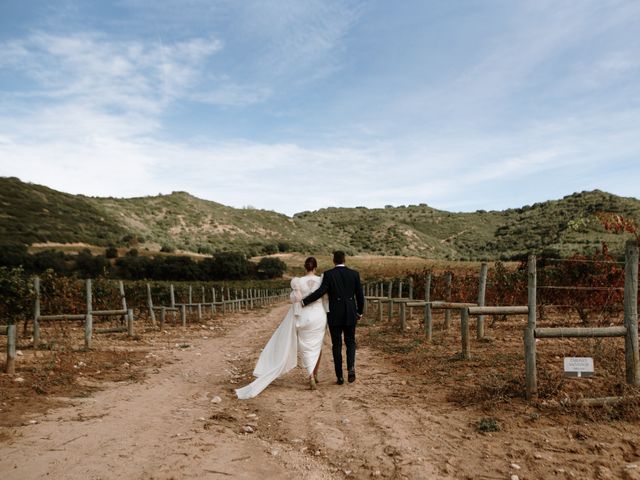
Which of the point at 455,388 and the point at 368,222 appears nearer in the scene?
the point at 455,388

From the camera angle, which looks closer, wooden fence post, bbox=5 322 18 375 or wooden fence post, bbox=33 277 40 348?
wooden fence post, bbox=5 322 18 375

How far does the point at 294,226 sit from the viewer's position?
321ft

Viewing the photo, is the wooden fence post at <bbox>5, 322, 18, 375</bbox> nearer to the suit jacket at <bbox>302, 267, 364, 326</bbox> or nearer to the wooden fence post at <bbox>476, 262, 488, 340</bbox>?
the suit jacket at <bbox>302, 267, 364, 326</bbox>

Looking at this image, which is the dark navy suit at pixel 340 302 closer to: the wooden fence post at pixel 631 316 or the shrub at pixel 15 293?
the wooden fence post at pixel 631 316

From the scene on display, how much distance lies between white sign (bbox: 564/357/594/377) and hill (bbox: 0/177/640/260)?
105 feet

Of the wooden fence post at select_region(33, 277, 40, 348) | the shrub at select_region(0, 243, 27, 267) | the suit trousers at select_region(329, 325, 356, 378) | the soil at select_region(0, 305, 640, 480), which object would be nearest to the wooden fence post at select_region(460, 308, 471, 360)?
→ the soil at select_region(0, 305, 640, 480)

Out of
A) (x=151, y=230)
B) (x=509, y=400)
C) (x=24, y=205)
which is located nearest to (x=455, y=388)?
(x=509, y=400)

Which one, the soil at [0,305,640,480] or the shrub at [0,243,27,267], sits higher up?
the shrub at [0,243,27,267]

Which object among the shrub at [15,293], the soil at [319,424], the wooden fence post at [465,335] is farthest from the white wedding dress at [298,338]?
the shrub at [15,293]

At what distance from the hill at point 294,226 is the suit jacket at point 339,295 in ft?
104

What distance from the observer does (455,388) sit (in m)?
7.04

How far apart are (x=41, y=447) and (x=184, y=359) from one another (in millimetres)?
6057

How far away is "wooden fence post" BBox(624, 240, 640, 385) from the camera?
6.05 metres

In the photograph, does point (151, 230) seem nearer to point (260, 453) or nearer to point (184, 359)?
point (184, 359)
